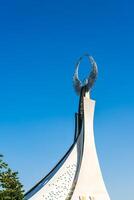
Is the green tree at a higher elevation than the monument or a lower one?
lower

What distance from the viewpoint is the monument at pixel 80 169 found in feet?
105

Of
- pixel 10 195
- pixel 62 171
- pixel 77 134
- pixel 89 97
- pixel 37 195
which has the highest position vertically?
pixel 89 97

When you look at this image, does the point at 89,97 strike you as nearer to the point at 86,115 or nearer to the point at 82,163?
the point at 86,115

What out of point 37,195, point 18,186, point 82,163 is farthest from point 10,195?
point 82,163

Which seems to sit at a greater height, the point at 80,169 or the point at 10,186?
the point at 80,169

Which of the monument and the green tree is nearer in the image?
the green tree

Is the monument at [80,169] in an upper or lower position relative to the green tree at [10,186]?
upper

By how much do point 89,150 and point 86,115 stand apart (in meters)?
2.76

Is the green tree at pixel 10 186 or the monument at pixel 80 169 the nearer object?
the green tree at pixel 10 186

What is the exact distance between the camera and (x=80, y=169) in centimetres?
3359

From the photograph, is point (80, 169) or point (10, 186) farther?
point (80, 169)

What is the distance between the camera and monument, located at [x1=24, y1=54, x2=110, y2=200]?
1259 inches

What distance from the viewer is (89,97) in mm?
35469

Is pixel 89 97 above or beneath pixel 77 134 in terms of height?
above
